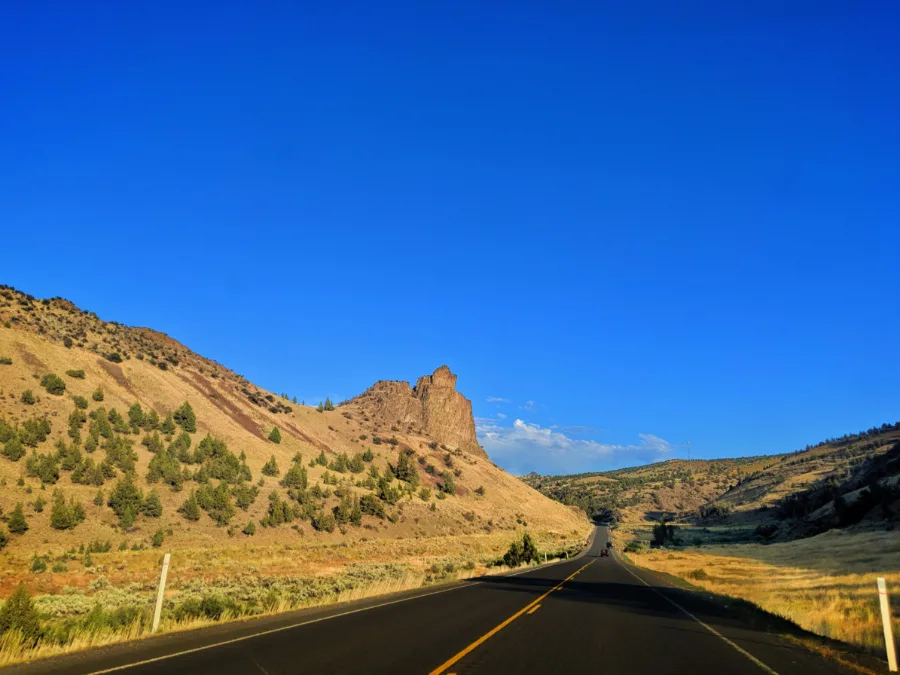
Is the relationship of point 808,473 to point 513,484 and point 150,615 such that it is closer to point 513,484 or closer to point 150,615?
point 513,484

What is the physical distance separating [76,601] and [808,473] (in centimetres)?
13616

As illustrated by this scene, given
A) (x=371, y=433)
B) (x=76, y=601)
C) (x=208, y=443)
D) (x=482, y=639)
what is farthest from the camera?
(x=371, y=433)

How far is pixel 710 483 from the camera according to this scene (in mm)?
179875

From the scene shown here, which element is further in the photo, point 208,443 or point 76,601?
point 208,443

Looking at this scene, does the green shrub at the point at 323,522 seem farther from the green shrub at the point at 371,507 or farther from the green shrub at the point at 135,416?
the green shrub at the point at 135,416

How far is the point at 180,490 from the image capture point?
183 feet

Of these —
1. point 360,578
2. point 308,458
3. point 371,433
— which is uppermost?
point 371,433

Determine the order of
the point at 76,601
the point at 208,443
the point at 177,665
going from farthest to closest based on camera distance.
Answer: the point at 208,443
the point at 76,601
the point at 177,665

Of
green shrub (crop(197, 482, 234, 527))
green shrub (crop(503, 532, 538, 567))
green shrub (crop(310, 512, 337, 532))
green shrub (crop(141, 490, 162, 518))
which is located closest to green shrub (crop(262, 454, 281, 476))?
green shrub (crop(310, 512, 337, 532))

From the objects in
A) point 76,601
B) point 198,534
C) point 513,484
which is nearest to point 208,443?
point 198,534

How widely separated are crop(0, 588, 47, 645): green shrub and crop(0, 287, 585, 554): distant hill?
32722mm

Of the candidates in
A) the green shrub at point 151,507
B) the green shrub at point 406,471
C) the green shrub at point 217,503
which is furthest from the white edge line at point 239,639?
the green shrub at point 406,471

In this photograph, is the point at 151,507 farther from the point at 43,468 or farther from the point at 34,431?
the point at 34,431

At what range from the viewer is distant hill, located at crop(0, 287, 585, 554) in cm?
4762
